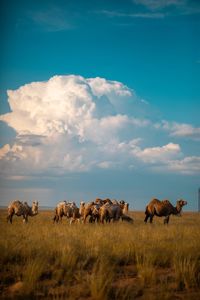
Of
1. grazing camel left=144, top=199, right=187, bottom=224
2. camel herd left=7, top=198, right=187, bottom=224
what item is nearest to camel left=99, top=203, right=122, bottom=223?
camel herd left=7, top=198, right=187, bottom=224

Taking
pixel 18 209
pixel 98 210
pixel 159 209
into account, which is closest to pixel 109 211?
pixel 98 210

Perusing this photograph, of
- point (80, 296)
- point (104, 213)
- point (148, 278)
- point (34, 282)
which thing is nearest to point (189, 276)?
point (148, 278)

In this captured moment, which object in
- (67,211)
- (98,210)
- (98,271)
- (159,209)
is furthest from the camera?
(67,211)

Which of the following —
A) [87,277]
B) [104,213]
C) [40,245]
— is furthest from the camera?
[104,213]

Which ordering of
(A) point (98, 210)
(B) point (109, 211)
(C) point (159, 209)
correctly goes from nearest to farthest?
(B) point (109, 211) → (A) point (98, 210) → (C) point (159, 209)

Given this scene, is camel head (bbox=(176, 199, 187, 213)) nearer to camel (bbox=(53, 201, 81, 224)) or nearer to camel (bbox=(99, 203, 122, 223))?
camel (bbox=(99, 203, 122, 223))

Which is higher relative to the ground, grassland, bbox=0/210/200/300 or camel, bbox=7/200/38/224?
camel, bbox=7/200/38/224

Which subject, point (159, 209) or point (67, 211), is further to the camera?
point (67, 211)

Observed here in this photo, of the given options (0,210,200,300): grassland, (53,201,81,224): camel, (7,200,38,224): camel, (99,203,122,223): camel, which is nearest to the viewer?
(0,210,200,300): grassland

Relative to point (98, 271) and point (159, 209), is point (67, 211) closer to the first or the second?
point (159, 209)

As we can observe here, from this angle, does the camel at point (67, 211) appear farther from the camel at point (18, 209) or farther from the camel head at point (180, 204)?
the camel head at point (180, 204)

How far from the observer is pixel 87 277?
10.4m

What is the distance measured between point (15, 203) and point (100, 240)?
57.2ft

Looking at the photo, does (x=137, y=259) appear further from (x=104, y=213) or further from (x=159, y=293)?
(x=104, y=213)
